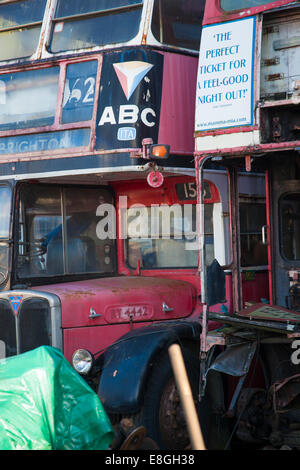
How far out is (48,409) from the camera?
→ 4.58 meters

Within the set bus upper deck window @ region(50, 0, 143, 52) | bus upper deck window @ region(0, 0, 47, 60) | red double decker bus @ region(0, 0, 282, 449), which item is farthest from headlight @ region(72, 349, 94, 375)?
bus upper deck window @ region(0, 0, 47, 60)

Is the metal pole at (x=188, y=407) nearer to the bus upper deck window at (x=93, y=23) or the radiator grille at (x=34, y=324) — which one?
the radiator grille at (x=34, y=324)

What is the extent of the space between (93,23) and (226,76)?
173 cm

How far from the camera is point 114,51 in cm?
645

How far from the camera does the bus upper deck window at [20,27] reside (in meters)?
7.02

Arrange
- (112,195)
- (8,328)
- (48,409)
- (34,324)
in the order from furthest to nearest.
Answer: (112,195) → (8,328) → (34,324) → (48,409)

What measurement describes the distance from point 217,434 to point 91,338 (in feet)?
4.89

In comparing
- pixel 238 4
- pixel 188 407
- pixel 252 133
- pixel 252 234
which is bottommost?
pixel 188 407

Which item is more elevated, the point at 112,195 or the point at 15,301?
the point at 112,195

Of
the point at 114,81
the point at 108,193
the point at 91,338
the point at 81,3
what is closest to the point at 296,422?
the point at 91,338

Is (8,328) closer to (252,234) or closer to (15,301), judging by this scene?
(15,301)

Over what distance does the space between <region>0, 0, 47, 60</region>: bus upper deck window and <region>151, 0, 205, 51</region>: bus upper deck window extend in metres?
1.29

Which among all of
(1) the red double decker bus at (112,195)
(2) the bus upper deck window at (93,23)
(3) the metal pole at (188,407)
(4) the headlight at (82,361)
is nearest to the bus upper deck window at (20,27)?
(1) the red double decker bus at (112,195)

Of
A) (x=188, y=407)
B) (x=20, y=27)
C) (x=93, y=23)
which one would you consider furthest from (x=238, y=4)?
(x=188, y=407)
